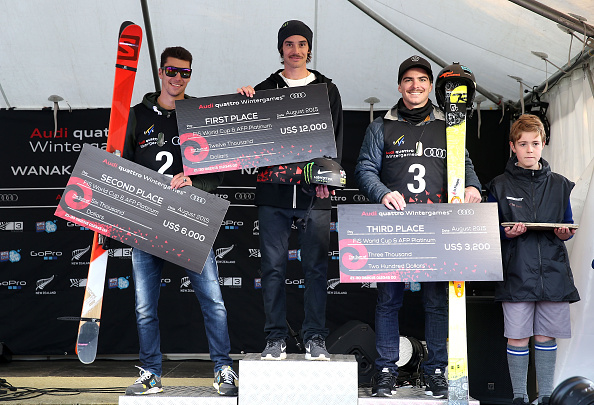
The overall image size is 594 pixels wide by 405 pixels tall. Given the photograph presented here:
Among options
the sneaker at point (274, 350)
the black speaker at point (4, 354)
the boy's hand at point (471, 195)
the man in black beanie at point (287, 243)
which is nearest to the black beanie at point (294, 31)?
the man in black beanie at point (287, 243)

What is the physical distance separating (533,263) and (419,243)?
593 mm

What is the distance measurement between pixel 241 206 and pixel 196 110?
2486 mm

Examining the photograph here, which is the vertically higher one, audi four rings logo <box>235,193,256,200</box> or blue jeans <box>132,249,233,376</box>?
audi four rings logo <box>235,193,256,200</box>

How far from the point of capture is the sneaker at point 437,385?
2.78 m

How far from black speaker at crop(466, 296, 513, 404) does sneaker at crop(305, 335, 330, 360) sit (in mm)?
1318

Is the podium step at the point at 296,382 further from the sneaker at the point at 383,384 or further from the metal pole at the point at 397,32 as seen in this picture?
the metal pole at the point at 397,32

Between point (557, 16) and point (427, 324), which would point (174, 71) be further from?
point (557, 16)

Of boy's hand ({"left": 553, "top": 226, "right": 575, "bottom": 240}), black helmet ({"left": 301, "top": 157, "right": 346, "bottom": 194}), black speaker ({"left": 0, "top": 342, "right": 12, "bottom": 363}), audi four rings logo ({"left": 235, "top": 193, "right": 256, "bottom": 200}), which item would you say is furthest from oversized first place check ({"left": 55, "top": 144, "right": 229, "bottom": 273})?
black speaker ({"left": 0, "top": 342, "right": 12, "bottom": 363})

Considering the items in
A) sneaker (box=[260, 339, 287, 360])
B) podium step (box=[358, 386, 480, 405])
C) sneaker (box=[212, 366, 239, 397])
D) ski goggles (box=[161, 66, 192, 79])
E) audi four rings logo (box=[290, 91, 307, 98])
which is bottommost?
podium step (box=[358, 386, 480, 405])

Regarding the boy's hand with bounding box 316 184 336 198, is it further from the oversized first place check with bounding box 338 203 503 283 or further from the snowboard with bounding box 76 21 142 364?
the snowboard with bounding box 76 21 142 364

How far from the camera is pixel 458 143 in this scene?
286cm

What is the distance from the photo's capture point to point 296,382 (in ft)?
9.16

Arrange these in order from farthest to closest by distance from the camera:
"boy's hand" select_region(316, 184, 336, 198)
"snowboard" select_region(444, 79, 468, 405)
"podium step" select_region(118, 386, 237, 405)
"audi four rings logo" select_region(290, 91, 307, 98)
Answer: "audi four rings logo" select_region(290, 91, 307, 98)
"boy's hand" select_region(316, 184, 336, 198)
"podium step" select_region(118, 386, 237, 405)
"snowboard" select_region(444, 79, 468, 405)

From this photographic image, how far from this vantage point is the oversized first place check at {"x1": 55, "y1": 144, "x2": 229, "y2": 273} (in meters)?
2.97
